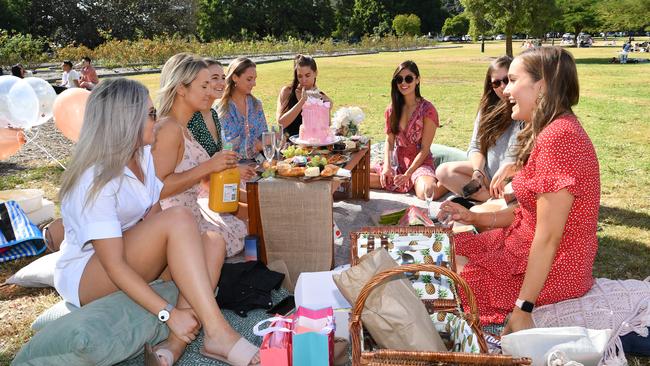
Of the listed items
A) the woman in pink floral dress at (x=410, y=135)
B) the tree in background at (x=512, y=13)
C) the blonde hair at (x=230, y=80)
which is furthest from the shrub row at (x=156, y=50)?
the woman in pink floral dress at (x=410, y=135)

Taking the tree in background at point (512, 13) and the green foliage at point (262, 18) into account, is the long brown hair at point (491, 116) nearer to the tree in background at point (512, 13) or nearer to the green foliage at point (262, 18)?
the tree in background at point (512, 13)

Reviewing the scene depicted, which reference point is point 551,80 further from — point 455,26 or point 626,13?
point 455,26

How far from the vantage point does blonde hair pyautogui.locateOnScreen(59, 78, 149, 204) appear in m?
2.53

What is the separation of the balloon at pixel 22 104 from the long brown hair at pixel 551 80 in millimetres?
4850

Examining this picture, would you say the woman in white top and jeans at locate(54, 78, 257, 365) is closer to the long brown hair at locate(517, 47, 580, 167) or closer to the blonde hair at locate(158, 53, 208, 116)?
the blonde hair at locate(158, 53, 208, 116)

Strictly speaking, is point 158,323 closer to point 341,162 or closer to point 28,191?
point 341,162

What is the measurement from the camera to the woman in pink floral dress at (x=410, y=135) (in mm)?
5320

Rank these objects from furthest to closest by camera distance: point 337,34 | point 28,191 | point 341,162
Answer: point 337,34, point 28,191, point 341,162

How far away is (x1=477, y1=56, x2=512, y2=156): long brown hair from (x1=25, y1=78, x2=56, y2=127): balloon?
4554 mm

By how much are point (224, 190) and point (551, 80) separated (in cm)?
210

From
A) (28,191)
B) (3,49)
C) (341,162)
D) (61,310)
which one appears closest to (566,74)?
(341,162)

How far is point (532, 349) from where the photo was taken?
2266 mm

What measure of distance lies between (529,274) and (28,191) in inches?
178

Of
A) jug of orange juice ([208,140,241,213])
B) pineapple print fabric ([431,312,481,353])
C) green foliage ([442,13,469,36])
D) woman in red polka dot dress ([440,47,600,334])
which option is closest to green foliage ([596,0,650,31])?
green foliage ([442,13,469,36])
